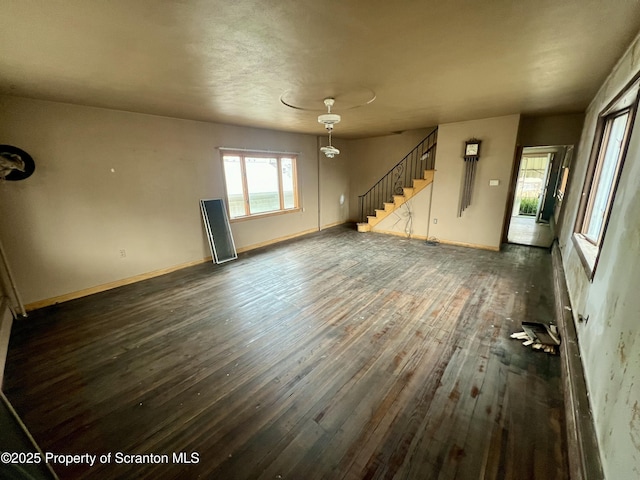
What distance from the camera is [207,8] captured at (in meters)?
1.45

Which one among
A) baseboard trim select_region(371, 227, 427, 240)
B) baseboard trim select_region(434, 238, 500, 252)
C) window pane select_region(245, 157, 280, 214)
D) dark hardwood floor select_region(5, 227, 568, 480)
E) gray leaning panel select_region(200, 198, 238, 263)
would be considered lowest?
dark hardwood floor select_region(5, 227, 568, 480)

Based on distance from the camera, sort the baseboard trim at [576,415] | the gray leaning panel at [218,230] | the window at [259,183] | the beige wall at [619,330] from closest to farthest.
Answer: the beige wall at [619,330] → the baseboard trim at [576,415] → the gray leaning panel at [218,230] → the window at [259,183]

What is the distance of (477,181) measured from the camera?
16.9ft

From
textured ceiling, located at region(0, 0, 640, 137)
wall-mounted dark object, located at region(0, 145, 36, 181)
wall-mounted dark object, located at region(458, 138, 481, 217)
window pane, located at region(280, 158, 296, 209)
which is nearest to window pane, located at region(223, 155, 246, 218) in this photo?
window pane, located at region(280, 158, 296, 209)

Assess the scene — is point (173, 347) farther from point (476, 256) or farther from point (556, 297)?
point (476, 256)

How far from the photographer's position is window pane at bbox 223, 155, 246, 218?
503cm

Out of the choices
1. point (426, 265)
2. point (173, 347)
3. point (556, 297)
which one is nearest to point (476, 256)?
point (426, 265)

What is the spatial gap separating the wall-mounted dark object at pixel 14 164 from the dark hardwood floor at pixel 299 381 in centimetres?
164

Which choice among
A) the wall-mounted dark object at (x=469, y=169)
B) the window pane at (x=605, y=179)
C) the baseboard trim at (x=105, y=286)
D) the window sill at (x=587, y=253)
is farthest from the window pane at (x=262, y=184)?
the window pane at (x=605, y=179)

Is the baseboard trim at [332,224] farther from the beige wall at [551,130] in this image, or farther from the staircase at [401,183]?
the beige wall at [551,130]

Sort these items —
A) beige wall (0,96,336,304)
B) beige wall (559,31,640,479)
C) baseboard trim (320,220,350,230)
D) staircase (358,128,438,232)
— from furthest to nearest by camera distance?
baseboard trim (320,220,350,230), staircase (358,128,438,232), beige wall (0,96,336,304), beige wall (559,31,640,479)

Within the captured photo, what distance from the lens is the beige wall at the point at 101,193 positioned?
9.86ft

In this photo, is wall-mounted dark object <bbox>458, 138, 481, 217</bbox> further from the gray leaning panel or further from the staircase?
the gray leaning panel

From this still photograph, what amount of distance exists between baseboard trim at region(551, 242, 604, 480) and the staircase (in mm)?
4161
